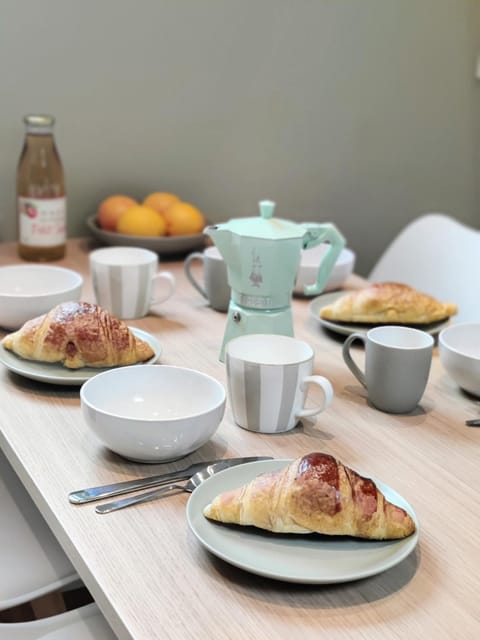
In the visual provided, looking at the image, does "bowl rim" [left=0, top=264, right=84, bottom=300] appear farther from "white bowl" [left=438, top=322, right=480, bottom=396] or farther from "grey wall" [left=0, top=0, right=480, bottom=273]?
"white bowl" [left=438, top=322, right=480, bottom=396]

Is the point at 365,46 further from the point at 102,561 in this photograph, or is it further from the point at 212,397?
the point at 102,561

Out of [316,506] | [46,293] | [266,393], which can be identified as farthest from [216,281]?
[316,506]

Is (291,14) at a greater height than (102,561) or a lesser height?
greater

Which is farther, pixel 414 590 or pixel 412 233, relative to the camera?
pixel 412 233

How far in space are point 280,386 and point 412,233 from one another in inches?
43.4

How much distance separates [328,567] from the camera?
78cm

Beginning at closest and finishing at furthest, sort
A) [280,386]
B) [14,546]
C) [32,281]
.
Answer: [280,386], [14,546], [32,281]

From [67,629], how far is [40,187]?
95 cm

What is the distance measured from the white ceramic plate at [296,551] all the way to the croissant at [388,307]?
0.55 m

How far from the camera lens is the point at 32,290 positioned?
147cm

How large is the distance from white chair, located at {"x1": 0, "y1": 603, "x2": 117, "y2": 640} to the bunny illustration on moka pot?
18.0 inches

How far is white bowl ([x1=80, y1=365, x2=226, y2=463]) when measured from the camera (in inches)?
36.3

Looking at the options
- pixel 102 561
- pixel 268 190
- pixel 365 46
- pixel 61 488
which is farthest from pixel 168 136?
pixel 102 561

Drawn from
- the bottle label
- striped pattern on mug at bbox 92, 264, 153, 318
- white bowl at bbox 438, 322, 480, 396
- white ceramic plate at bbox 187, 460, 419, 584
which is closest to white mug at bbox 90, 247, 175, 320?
striped pattern on mug at bbox 92, 264, 153, 318
